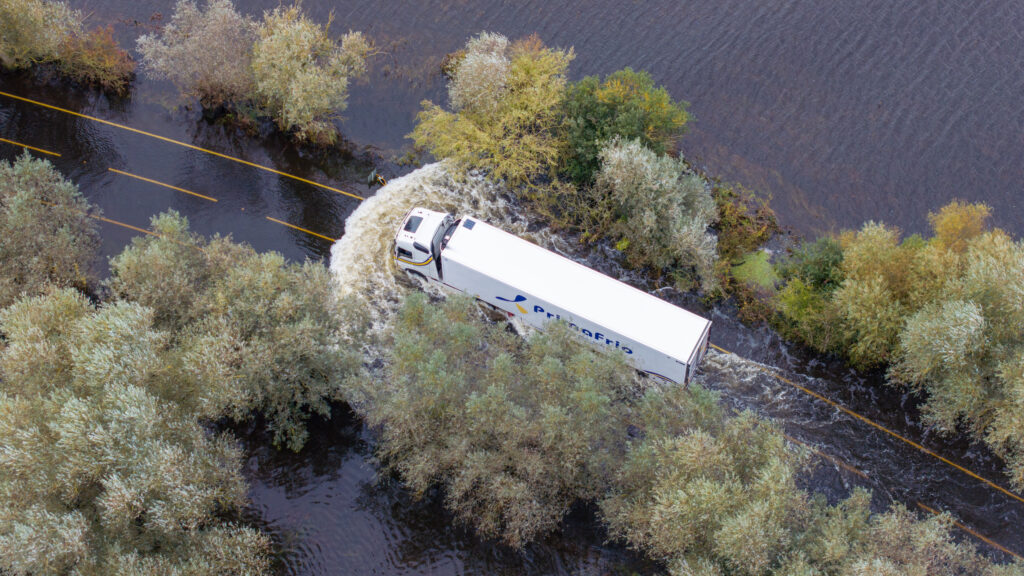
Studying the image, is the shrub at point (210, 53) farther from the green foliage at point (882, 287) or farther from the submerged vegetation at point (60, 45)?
the green foliage at point (882, 287)

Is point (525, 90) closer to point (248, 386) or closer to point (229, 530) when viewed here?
point (248, 386)

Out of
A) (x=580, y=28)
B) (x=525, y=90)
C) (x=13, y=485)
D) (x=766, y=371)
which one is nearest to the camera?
(x=13, y=485)

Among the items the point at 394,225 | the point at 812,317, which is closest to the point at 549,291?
the point at 394,225

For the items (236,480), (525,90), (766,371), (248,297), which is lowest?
(236,480)

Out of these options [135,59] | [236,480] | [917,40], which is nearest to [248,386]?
[236,480]

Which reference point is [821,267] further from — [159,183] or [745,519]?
[159,183]

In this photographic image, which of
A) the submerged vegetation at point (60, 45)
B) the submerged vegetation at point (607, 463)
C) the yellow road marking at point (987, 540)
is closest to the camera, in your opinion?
the submerged vegetation at point (607, 463)

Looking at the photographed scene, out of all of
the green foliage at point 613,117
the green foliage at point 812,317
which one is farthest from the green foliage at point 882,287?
the green foliage at point 613,117

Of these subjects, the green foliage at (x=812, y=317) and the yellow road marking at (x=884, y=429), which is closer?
the yellow road marking at (x=884, y=429)
